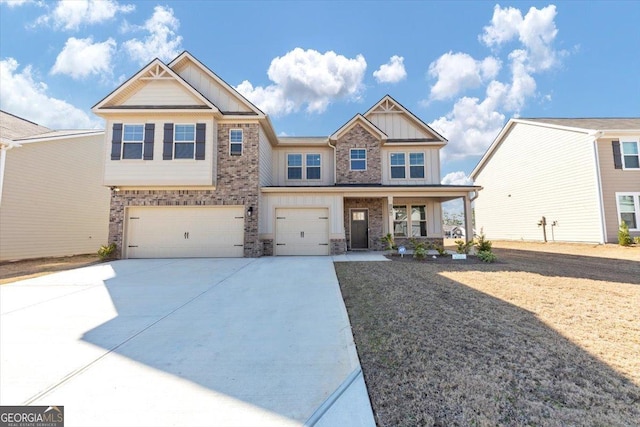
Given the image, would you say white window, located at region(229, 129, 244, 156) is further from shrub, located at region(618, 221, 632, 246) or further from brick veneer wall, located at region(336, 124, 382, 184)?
shrub, located at region(618, 221, 632, 246)

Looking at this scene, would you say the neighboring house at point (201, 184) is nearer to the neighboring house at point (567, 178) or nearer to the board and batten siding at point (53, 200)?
the board and batten siding at point (53, 200)

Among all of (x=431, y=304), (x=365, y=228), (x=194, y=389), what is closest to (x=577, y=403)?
(x=431, y=304)

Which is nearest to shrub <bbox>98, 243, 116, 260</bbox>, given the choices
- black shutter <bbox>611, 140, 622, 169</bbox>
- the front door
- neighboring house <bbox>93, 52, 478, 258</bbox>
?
neighboring house <bbox>93, 52, 478, 258</bbox>

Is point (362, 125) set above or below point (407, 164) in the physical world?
above

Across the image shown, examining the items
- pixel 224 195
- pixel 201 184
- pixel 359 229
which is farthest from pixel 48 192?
pixel 359 229

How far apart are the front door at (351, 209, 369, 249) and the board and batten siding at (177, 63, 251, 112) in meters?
7.27

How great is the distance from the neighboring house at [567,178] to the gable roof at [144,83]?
62.3ft

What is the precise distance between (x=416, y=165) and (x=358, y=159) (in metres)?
3.22

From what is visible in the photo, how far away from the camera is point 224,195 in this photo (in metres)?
11.7

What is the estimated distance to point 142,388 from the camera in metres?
2.57

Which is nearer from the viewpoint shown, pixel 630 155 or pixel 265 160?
pixel 265 160

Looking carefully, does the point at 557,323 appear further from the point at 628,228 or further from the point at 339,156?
the point at 628,228

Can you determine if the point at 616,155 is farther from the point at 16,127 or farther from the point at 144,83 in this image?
the point at 16,127

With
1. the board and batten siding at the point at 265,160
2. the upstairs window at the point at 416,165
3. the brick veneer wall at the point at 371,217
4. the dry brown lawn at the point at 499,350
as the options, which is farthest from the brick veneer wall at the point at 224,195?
the upstairs window at the point at 416,165
